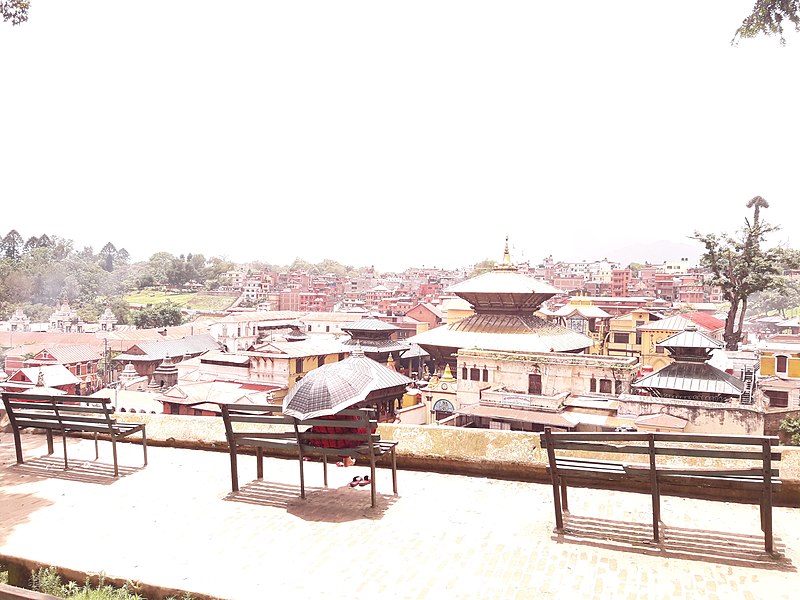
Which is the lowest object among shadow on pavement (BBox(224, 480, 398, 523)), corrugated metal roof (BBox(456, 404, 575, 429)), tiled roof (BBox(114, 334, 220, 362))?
tiled roof (BBox(114, 334, 220, 362))

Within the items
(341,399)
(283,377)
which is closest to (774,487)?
(341,399)

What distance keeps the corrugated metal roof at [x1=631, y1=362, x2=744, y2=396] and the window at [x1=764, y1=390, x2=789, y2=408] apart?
31.2 feet

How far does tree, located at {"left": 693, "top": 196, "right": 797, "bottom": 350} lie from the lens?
38125 mm

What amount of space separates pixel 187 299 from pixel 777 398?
120 meters

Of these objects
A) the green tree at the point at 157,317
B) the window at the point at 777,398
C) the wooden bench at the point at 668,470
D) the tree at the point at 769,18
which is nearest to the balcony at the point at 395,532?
the wooden bench at the point at 668,470

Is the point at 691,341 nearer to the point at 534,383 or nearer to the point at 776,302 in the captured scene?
the point at 534,383

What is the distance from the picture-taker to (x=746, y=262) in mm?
38594

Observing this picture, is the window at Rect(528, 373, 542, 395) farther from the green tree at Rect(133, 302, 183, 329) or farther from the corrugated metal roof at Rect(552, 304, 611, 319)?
the green tree at Rect(133, 302, 183, 329)

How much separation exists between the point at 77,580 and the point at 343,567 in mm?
2024

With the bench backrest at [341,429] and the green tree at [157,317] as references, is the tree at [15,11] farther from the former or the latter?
the green tree at [157,317]

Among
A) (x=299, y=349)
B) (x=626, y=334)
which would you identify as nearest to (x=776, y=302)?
(x=626, y=334)

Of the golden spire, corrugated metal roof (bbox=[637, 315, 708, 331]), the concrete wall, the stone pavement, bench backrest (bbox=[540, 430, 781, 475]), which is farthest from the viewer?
corrugated metal roof (bbox=[637, 315, 708, 331])

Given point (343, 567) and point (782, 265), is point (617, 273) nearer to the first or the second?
point (782, 265)

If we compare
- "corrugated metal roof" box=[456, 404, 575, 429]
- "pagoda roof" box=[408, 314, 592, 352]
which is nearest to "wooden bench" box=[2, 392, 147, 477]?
"corrugated metal roof" box=[456, 404, 575, 429]
